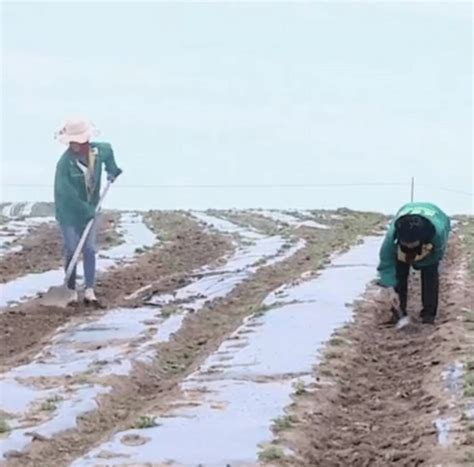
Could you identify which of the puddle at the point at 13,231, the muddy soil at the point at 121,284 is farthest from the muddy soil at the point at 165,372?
the puddle at the point at 13,231

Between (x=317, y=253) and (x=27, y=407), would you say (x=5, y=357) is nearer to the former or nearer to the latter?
(x=27, y=407)

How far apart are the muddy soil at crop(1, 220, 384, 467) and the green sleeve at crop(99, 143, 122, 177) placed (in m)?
1.61

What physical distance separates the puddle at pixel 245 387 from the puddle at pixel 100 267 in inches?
102

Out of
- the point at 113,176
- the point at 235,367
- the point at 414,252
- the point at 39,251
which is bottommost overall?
the point at 39,251

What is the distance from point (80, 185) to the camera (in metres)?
12.8

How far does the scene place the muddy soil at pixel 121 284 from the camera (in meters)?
10.9

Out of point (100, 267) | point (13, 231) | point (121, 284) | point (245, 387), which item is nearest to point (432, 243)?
point (245, 387)

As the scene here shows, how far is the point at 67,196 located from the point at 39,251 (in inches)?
210

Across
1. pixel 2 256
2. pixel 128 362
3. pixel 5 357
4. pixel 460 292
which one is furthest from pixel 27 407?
pixel 2 256

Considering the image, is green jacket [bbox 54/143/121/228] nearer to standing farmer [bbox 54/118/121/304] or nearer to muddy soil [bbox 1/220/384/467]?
standing farmer [bbox 54/118/121/304]

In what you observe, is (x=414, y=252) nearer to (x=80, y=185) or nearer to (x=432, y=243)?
(x=432, y=243)

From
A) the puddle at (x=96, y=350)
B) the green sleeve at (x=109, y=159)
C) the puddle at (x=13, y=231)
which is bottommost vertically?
the puddle at (x=13, y=231)

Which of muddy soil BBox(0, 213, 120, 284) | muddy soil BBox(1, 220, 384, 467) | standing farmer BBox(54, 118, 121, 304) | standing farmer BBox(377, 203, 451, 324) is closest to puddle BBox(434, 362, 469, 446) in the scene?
muddy soil BBox(1, 220, 384, 467)

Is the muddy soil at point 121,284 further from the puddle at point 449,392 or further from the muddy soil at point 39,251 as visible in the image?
the puddle at point 449,392
